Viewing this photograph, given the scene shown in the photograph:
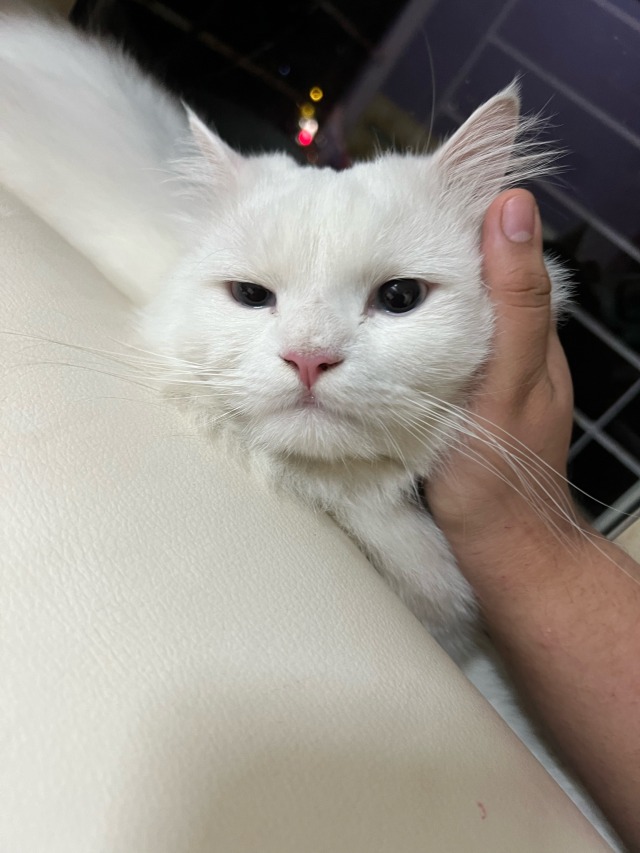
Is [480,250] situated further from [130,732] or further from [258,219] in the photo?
[130,732]

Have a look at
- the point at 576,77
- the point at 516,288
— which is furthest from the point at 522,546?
the point at 576,77

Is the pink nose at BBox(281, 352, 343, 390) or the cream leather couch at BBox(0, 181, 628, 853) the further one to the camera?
the pink nose at BBox(281, 352, 343, 390)

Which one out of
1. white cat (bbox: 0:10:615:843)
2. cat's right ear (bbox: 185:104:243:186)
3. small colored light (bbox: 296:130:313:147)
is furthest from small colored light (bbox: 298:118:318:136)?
cat's right ear (bbox: 185:104:243:186)

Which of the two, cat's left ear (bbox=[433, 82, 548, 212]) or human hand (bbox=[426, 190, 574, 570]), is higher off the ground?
cat's left ear (bbox=[433, 82, 548, 212])

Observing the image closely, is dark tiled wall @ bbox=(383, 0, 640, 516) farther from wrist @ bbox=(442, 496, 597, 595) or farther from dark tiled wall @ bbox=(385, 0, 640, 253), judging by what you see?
wrist @ bbox=(442, 496, 597, 595)

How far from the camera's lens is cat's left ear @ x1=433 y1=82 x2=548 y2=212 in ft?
2.86

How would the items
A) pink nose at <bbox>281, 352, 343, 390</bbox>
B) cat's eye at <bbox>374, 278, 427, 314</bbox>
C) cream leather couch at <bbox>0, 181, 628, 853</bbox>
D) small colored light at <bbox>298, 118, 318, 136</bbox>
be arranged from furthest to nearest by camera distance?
small colored light at <bbox>298, 118, 318, 136</bbox>
cat's eye at <bbox>374, 278, 427, 314</bbox>
pink nose at <bbox>281, 352, 343, 390</bbox>
cream leather couch at <bbox>0, 181, 628, 853</bbox>

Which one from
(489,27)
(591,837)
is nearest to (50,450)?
(591,837)

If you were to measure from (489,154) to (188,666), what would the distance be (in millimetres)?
902

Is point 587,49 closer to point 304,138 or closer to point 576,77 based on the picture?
point 576,77

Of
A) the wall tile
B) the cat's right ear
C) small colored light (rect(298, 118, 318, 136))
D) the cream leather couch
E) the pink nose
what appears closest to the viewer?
the cream leather couch

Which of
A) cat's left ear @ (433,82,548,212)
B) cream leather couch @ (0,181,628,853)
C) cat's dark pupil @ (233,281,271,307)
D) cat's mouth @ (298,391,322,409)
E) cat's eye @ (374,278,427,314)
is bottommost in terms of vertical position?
cream leather couch @ (0,181,628,853)

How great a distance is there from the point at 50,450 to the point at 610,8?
1.65 meters

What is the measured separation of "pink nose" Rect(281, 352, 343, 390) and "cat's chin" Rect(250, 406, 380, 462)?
0.05 m
